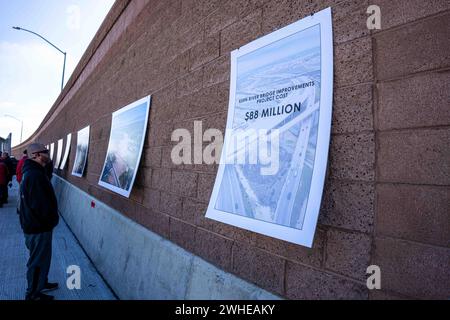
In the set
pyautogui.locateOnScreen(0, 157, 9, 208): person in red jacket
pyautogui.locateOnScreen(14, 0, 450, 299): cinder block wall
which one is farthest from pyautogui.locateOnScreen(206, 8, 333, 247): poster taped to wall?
pyautogui.locateOnScreen(0, 157, 9, 208): person in red jacket

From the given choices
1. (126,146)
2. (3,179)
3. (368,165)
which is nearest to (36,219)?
(126,146)

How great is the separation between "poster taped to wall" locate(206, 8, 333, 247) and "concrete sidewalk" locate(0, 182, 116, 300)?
105 inches

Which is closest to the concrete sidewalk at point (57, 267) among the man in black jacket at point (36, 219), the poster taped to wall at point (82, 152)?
the man in black jacket at point (36, 219)

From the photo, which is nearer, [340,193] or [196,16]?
[340,193]

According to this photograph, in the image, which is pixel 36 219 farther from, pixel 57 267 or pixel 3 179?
pixel 3 179

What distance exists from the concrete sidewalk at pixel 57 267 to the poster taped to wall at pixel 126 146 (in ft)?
4.24

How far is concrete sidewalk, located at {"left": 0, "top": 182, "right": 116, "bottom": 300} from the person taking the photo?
384 centimetres

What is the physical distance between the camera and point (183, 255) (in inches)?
105

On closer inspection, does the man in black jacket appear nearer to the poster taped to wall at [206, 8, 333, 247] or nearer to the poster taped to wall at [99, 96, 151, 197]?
the poster taped to wall at [99, 96, 151, 197]

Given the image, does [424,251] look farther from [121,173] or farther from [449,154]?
[121,173]

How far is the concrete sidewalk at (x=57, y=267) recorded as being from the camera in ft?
12.6
